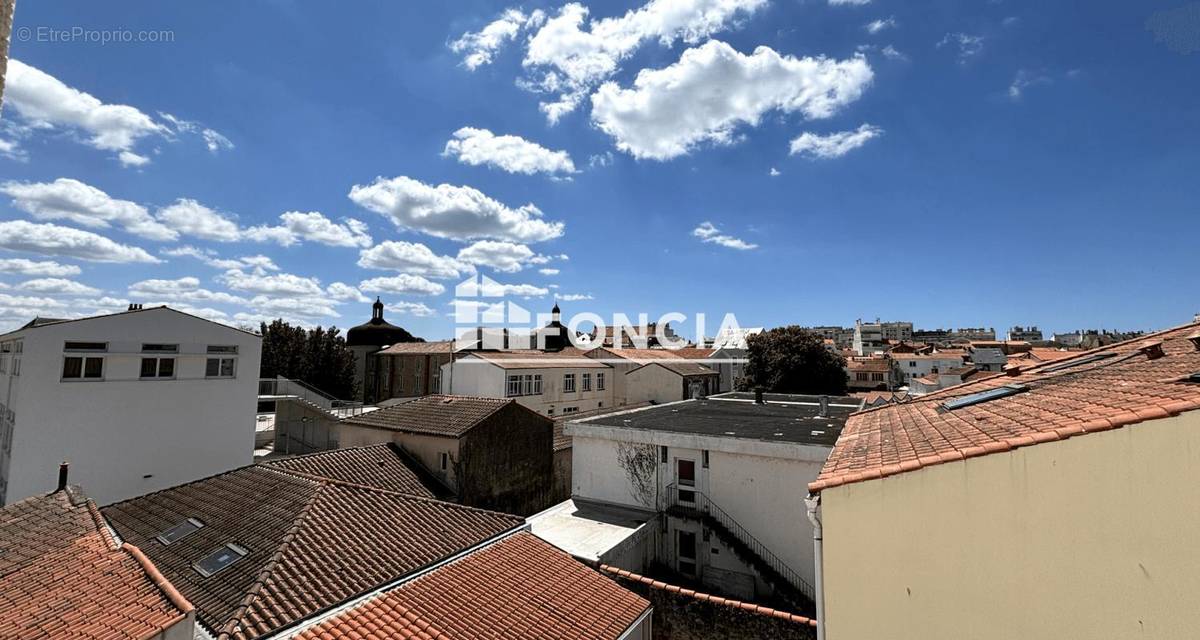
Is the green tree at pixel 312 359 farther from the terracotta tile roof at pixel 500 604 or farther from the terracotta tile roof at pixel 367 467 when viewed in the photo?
the terracotta tile roof at pixel 500 604

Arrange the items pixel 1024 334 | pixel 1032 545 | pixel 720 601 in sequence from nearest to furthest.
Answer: pixel 1032 545 < pixel 720 601 < pixel 1024 334

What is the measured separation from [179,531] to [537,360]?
25.6 m

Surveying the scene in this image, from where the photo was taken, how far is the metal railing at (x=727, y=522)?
1321cm

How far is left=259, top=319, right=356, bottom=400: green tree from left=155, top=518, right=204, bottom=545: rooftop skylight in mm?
33248

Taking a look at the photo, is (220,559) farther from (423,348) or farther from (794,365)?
(794,365)

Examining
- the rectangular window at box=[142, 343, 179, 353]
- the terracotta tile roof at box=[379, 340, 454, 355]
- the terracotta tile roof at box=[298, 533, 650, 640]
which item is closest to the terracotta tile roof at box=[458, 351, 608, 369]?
the terracotta tile roof at box=[379, 340, 454, 355]

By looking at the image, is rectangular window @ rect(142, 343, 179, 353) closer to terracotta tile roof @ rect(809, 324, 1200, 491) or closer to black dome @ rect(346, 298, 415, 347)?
terracotta tile roof @ rect(809, 324, 1200, 491)

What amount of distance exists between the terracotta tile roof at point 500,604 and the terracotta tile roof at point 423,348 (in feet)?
103

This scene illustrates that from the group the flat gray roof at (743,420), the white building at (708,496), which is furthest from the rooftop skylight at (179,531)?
the flat gray roof at (743,420)

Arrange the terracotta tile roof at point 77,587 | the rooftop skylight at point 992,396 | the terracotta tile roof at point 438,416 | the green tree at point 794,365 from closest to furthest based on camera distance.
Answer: the terracotta tile roof at point 77,587 < the rooftop skylight at point 992,396 < the terracotta tile roof at point 438,416 < the green tree at point 794,365

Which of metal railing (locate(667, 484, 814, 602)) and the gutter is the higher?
the gutter

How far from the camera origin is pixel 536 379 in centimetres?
3378

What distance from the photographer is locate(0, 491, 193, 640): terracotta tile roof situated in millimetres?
4730

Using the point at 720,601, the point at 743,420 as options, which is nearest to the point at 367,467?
the point at 720,601
